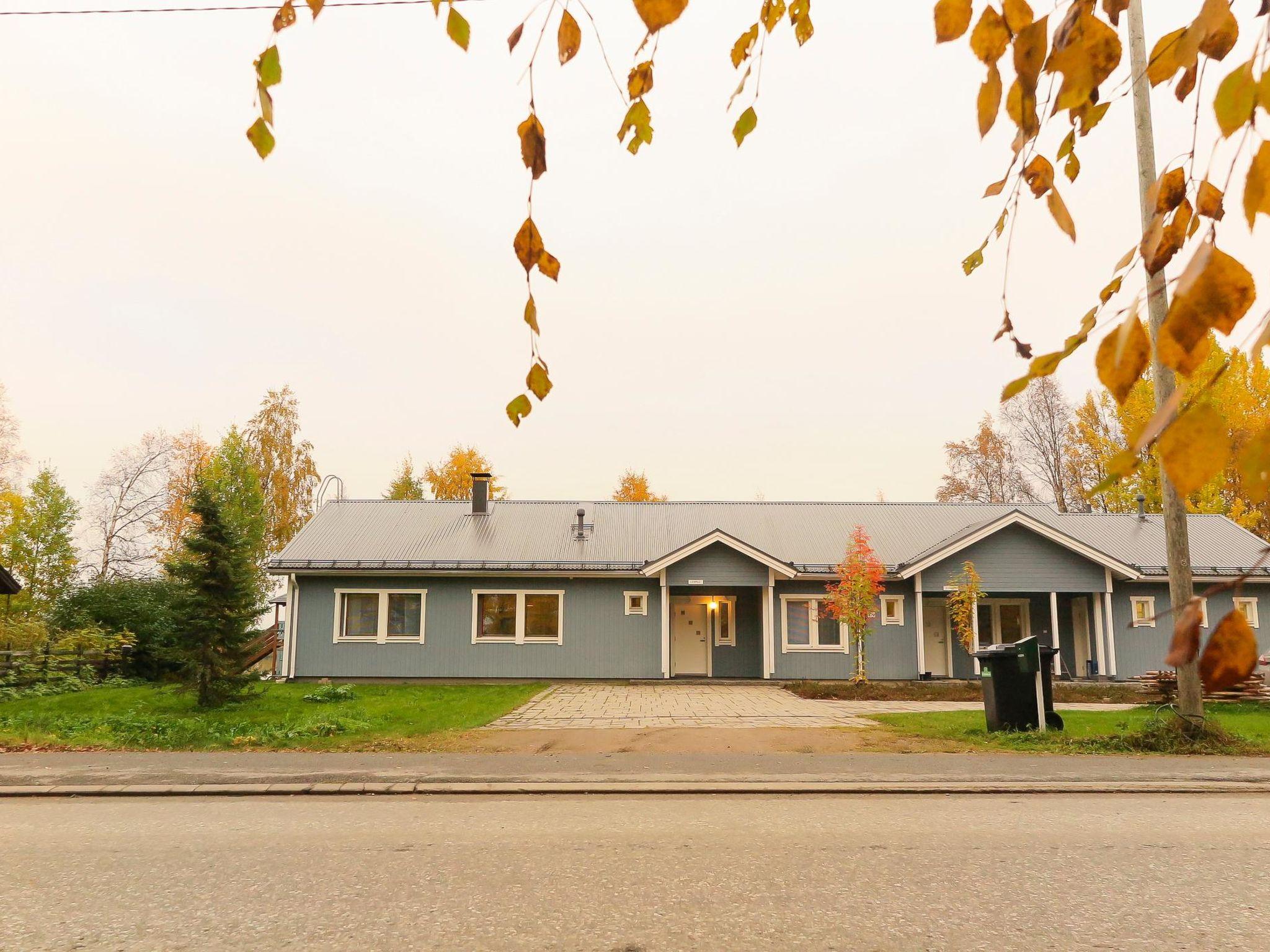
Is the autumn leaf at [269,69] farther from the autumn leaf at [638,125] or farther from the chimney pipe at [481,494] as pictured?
the chimney pipe at [481,494]

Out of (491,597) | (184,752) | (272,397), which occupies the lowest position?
(184,752)

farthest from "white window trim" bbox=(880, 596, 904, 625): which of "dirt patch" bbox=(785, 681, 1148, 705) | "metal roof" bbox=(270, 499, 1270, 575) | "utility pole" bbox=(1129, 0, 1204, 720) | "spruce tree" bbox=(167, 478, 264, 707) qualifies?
"spruce tree" bbox=(167, 478, 264, 707)

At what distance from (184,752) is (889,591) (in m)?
18.4

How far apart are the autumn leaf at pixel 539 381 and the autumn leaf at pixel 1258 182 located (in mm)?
1182

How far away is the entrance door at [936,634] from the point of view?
25125mm

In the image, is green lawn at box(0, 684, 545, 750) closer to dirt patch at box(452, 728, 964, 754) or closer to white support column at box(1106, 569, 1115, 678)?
dirt patch at box(452, 728, 964, 754)

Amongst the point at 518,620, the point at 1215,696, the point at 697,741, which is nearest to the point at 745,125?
the point at 697,741

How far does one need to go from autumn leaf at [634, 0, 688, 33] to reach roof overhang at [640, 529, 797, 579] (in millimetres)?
22379

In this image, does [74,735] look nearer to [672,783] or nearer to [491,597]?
[672,783]

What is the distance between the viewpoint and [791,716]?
15547 millimetres

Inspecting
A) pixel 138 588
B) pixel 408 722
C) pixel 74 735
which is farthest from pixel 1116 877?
pixel 138 588

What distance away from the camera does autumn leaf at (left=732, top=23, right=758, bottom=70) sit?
223cm

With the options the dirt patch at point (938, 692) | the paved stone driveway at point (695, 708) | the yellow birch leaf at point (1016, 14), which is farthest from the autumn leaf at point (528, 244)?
the dirt patch at point (938, 692)

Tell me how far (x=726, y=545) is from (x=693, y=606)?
2358mm
